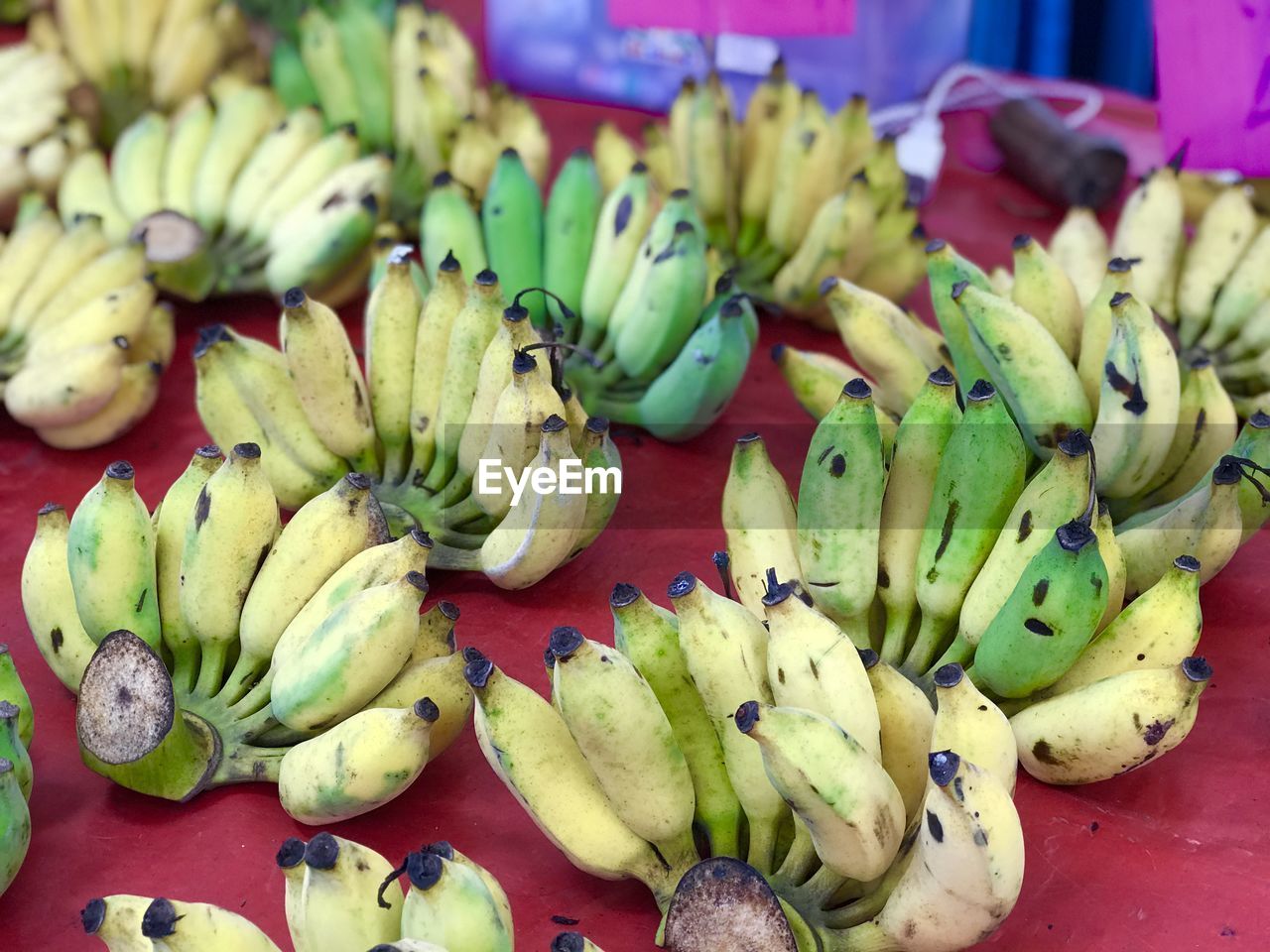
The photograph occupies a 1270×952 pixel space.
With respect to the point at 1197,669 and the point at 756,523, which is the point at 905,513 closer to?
the point at 756,523

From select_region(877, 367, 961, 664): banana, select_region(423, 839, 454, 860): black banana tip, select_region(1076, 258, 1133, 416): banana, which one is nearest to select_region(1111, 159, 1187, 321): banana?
select_region(1076, 258, 1133, 416): banana

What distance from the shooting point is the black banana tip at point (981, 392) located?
4.33 feet

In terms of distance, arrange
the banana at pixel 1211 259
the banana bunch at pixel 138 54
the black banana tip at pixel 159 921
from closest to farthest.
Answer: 1. the black banana tip at pixel 159 921
2. the banana at pixel 1211 259
3. the banana bunch at pixel 138 54

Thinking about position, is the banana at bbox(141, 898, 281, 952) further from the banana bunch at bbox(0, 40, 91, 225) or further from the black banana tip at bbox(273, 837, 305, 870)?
the banana bunch at bbox(0, 40, 91, 225)

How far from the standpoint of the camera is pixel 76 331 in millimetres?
1911

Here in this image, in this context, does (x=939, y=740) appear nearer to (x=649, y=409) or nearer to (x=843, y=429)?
(x=843, y=429)

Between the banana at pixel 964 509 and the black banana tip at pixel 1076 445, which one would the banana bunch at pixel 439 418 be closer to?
the banana at pixel 964 509

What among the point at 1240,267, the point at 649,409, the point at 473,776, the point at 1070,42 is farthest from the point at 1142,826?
the point at 1070,42

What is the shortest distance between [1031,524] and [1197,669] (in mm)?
219

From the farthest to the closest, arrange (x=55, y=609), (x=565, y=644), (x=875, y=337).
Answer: (x=875, y=337)
(x=55, y=609)
(x=565, y=644)

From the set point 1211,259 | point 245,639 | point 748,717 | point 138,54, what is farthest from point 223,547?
point 138,54

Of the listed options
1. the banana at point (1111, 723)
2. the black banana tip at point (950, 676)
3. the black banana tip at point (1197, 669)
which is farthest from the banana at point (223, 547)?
the black banana tip at point (1197, 669)

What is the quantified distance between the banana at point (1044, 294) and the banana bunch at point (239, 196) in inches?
41.6

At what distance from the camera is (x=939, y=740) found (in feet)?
3.68
